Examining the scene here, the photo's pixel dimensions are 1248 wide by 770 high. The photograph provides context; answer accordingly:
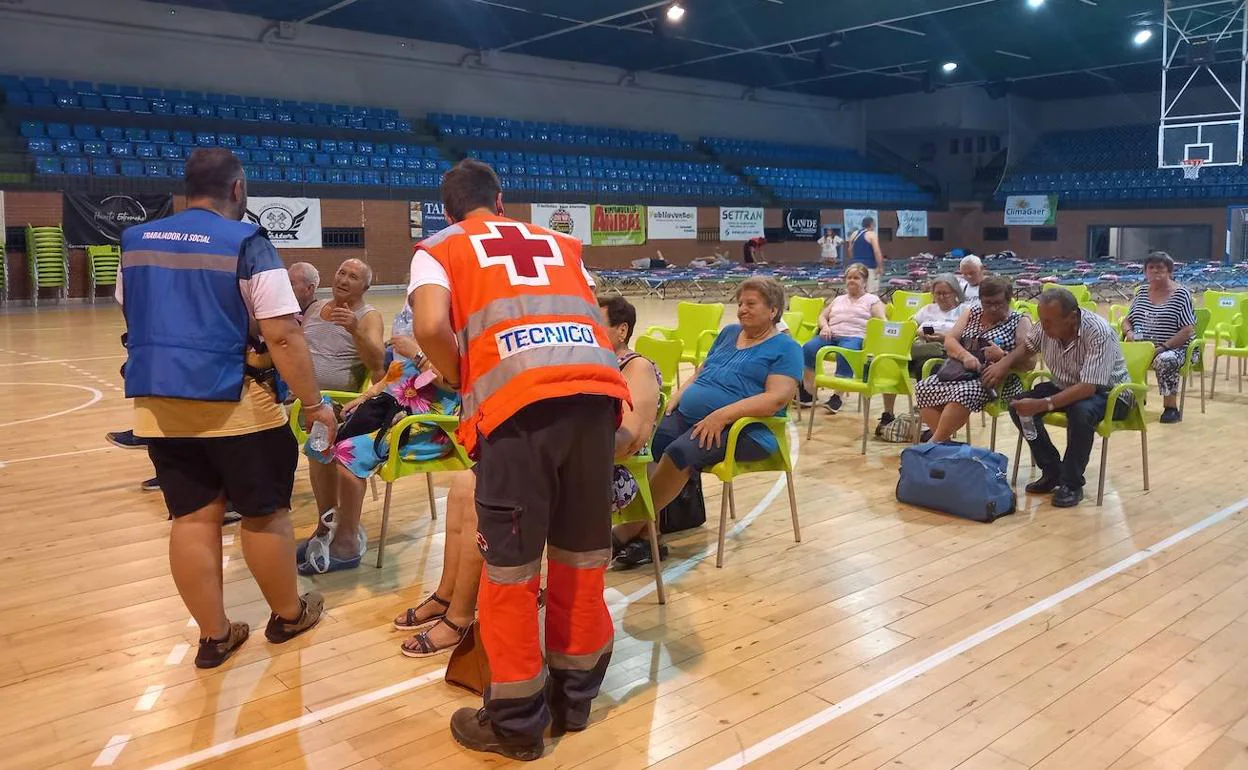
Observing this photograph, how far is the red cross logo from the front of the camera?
2.47 meters

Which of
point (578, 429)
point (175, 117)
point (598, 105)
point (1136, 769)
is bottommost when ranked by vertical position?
point (1136, 769)

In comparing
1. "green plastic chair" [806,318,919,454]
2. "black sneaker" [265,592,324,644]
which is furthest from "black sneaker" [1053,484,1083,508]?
"black sneaker" [265,592,324,644]

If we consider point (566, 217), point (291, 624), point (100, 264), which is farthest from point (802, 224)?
point (291, 624)

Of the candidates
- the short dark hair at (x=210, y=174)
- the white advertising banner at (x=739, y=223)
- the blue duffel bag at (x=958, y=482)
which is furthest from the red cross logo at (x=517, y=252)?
the white advertising banner at (x=739, y=223)

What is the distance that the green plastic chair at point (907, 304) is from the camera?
840cm

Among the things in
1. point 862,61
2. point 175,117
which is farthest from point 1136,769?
point 862,61

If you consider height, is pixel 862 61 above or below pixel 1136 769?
above

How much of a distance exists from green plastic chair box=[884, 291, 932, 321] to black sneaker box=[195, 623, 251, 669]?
6.29 metres

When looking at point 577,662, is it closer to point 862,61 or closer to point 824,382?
point 824,382

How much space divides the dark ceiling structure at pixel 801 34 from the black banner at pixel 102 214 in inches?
174

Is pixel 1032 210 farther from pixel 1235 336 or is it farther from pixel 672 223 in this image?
pixel 1235 336

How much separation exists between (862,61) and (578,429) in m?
23.9

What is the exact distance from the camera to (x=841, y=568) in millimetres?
4066

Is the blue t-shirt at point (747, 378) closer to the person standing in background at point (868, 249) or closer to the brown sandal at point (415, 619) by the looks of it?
the brown sandal at point (415, 619)
